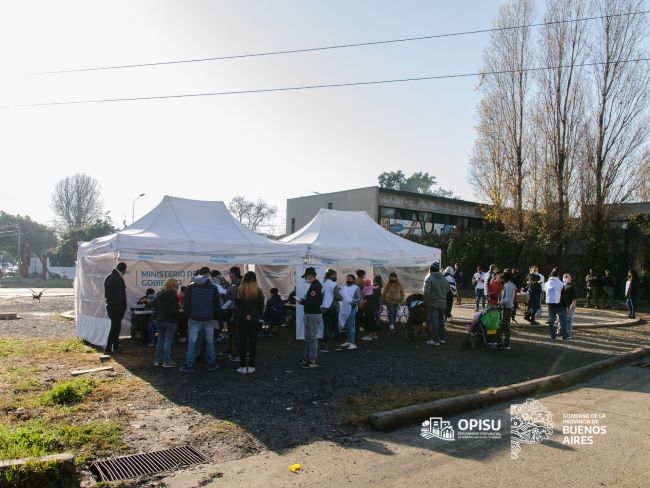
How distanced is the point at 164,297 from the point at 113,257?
3.96 metres

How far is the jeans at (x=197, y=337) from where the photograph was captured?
8414 mm

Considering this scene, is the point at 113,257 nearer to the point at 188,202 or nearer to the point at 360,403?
the point at 188,202

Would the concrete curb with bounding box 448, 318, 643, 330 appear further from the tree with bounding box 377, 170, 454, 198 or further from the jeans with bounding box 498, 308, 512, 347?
the tree with bounding box 377, 170, 454, 198

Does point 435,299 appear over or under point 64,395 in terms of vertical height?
over

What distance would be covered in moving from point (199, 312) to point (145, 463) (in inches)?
153

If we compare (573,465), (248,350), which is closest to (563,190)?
(248,350)

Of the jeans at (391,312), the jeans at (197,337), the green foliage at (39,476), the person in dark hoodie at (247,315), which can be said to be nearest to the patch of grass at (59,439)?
the green foliage at (39,476)

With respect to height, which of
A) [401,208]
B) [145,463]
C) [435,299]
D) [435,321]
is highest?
[401,208]

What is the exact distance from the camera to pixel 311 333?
28.6ft

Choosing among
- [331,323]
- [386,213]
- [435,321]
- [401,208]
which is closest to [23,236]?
[386,213]

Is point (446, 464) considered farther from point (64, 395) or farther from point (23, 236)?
point (23, 236)

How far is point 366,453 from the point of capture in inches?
195

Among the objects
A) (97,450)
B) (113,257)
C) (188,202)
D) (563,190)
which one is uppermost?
(563,190)

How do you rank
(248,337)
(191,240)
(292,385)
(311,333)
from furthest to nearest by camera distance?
(191,240), (311,333), (248,337), (292,385)
